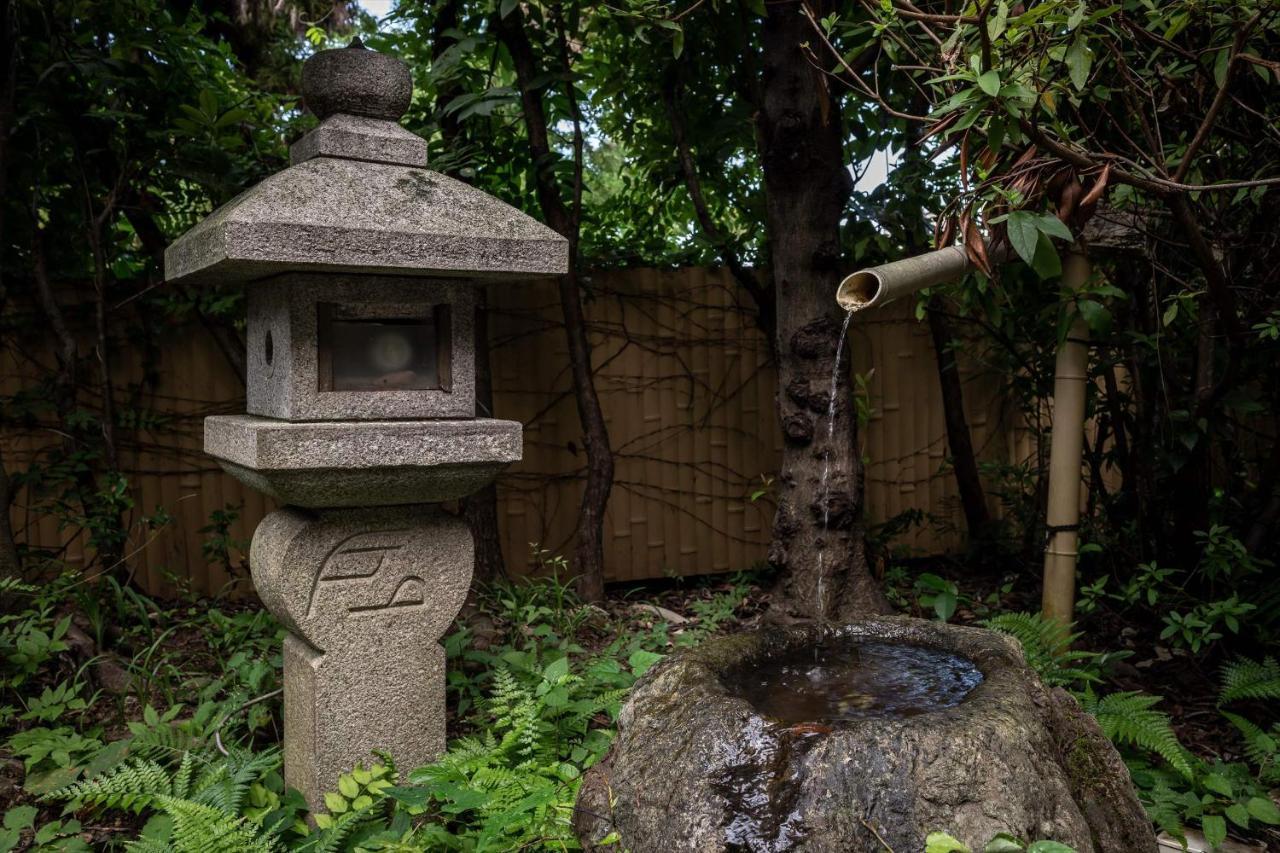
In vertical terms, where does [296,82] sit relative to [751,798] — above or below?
above

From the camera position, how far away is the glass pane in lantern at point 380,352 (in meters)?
2.64

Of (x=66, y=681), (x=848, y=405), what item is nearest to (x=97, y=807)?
(x=66, y=681)

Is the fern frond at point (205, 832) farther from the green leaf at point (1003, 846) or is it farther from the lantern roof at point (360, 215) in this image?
the green leaf at point (1003, 846)

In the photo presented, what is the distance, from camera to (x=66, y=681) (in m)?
3.20

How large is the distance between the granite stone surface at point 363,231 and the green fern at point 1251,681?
2597mm

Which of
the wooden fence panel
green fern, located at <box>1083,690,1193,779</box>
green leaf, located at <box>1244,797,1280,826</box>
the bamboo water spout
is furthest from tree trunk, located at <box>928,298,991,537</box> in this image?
green leaf, located at <box>1244,797,1280,826</box>

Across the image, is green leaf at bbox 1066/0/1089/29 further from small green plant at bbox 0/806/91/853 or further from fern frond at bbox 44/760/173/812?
small green plant at bbox 0/806/91/853

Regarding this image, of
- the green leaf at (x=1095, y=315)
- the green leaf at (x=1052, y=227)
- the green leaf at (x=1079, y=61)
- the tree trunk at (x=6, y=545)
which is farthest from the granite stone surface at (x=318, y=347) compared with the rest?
the green leaf at (x=1095, y=315)

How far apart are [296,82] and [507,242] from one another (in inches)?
219

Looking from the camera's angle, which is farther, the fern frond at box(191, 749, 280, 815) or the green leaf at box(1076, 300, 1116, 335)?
the green leaf at box(1076, 300, 1116, 335)

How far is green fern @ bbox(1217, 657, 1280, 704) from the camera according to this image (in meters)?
2.99

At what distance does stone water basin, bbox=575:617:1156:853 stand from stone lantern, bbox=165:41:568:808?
0.98 metres

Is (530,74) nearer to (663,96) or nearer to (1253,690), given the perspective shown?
(663,96)

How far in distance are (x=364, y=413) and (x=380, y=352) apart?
7.7 inches
